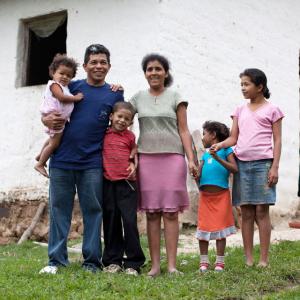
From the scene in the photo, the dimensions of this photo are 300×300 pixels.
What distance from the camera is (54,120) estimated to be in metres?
4.54

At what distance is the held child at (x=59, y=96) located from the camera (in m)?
4.51

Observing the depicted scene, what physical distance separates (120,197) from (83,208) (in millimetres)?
333

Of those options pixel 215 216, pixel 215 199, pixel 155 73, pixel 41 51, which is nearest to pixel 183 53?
pixel 41 51

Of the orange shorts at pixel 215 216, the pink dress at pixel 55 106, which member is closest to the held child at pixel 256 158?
→ the orange shorts at pixel 215 216

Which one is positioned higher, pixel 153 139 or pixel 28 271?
pixel 153 139

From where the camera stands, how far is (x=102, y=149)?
4664 millimetres

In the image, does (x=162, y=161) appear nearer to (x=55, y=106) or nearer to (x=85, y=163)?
(x=85, y=163)

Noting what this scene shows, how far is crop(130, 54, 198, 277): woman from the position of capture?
4508 millimetres

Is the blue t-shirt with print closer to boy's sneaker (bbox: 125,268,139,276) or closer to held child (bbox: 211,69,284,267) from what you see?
held child (bbox: 211,69,284,267)

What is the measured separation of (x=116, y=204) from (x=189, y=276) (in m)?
0.85

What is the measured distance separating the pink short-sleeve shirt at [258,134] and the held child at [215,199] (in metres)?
0.14

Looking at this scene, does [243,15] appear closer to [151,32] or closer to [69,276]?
[151,32]

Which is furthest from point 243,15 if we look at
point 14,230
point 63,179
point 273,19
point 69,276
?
point 69,276

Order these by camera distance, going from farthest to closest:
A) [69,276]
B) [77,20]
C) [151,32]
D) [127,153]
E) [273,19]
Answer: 1. [273,19]
2. [77,20]
3. [151,32]
4. [127,153]
5. [69,276]
